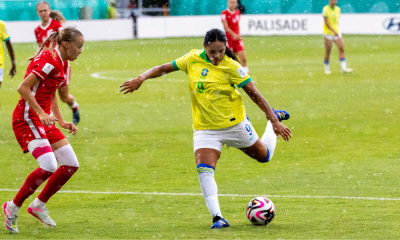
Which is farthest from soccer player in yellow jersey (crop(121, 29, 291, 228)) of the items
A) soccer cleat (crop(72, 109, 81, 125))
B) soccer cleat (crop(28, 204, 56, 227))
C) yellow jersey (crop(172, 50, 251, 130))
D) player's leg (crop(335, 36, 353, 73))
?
player's leg (crop(335, 36, 353, 73))

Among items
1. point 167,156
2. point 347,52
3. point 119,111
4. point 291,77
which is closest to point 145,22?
point 347,52

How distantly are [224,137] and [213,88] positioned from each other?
487 millimetres

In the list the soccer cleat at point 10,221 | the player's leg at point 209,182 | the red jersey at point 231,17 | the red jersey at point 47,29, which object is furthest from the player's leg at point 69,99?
the red jersey at point 231,17

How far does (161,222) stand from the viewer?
6.12 metres

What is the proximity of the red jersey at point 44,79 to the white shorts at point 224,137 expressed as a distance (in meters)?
1.42

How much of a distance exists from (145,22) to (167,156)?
30.0 m

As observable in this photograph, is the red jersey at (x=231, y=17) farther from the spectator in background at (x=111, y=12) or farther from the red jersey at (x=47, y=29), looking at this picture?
the spectator in background at (x=111, y=12)

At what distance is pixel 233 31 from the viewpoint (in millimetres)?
18719

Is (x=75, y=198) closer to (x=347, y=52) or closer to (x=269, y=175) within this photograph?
(x=269, y=175)

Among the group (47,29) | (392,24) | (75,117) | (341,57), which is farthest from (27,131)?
(392,24)

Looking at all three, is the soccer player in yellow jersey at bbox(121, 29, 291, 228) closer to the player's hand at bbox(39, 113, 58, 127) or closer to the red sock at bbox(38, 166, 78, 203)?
the player's hand at bbox(39, 113, 58, 127)

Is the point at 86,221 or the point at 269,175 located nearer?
the point at 86,221

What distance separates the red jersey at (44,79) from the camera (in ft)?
19.1

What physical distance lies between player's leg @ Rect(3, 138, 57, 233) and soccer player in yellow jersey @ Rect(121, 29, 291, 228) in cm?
92
